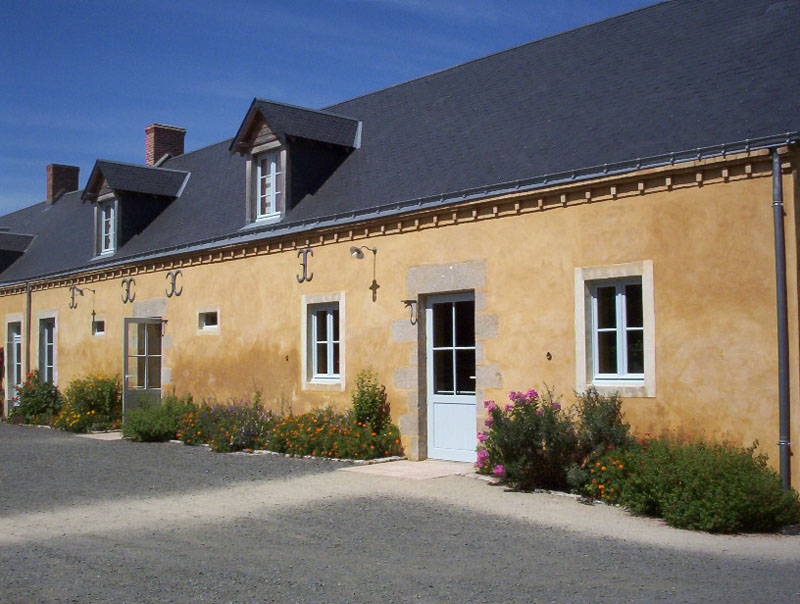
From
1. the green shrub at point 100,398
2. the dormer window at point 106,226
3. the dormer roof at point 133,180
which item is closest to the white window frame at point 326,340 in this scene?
the green shrub at point 100,398

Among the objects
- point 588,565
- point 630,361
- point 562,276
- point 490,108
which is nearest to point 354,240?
point 490,108

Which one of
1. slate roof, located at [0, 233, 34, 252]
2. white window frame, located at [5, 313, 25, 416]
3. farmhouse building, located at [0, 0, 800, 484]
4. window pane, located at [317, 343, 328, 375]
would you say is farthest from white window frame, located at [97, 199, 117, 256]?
window pane, located at [317, 343, 328, 375]

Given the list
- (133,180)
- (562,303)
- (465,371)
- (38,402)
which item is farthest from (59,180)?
(562,303)

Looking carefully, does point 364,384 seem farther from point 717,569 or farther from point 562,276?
point 717,569

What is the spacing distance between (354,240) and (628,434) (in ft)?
17.3

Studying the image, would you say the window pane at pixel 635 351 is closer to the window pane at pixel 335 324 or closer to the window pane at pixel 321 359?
the window pane at pixel 335 324

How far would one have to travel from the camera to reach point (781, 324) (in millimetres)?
8297

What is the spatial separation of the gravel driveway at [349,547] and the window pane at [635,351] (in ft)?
5.53

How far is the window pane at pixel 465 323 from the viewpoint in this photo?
11594 mm

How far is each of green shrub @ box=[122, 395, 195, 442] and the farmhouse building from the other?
50 cm

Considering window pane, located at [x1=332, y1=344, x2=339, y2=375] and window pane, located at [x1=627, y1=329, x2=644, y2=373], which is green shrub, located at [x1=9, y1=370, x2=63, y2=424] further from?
window pane, located at [x1=627, y1=329, x2=644, y2=373]

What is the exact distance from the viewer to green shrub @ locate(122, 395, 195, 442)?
15.4m

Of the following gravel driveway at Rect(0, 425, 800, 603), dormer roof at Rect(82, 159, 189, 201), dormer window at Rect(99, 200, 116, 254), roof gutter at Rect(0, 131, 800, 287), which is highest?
dormer roof at Rect(82, 159, 189, 201)

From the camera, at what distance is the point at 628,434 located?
9.40m
